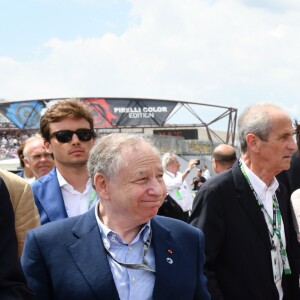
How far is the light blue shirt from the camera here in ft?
7.74

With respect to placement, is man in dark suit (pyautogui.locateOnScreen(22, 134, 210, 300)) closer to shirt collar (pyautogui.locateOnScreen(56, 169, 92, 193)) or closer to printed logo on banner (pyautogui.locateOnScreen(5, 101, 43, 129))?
shirt collar (pyautogui.locateOnScreen(56, 169, 92, 193))

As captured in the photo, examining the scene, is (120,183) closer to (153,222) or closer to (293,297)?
(153,222)

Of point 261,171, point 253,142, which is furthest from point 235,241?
point 253,142

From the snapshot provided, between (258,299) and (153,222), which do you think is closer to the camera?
(153,222)

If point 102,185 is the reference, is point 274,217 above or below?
below

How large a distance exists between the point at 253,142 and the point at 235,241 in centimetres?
65

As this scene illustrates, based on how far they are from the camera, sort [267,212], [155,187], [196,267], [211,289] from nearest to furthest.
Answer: [155,187] < [196,267] < [211,289] < [267,212]

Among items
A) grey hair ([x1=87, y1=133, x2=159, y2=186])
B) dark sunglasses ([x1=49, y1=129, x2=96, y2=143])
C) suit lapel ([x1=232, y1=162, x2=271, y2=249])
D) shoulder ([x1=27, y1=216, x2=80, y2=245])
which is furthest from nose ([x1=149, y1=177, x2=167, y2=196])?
dark sunglasses ([x1=49, y1=129, x2=96, y2=143])

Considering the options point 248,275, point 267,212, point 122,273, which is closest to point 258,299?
point 248,275

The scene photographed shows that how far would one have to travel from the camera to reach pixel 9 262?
2027 mm

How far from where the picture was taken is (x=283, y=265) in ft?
11.5

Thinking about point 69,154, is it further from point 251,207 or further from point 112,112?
point 112,112

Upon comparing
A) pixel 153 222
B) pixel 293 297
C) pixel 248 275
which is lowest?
pixel 293 297

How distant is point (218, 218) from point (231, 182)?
0.26 meters
